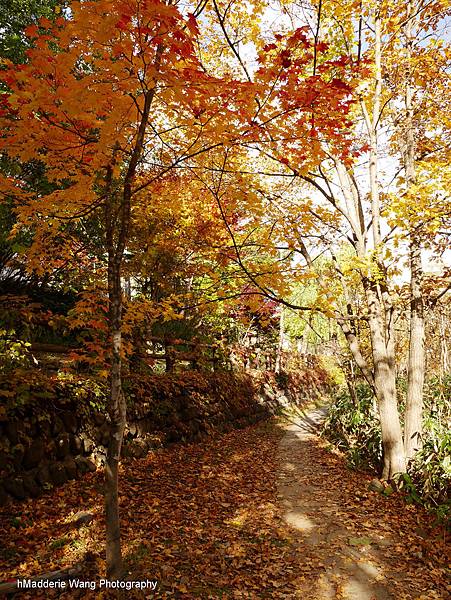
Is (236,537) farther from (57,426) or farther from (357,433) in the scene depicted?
(357,433)

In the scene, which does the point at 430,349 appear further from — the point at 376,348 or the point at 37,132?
the point at 37,132

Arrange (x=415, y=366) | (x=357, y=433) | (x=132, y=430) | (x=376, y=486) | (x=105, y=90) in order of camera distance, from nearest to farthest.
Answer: (x=105, y=90) < (x=376, y=486) < (x=415, y=366) < (x=132, y=430) < (x=357, y=433)

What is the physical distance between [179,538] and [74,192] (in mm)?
4193

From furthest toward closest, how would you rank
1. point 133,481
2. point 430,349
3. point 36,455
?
point 430,349 < point 133,481 < point 36,455

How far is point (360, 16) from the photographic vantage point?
20.7 ft

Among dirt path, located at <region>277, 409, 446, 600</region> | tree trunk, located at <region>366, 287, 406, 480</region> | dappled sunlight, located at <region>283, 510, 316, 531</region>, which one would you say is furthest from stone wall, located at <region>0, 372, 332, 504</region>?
tree trunk, located at <region>366, 287, 406, 480</region>

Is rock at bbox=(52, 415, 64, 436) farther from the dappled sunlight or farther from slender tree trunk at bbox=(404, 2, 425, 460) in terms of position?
slender tree trunk at bbox=(404, 2, 425, 460)

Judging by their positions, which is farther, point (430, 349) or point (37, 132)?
point (430, 349)

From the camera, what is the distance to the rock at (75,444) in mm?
5415

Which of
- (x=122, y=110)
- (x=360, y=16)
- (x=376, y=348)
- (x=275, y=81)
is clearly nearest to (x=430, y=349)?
(x=376, y=348)

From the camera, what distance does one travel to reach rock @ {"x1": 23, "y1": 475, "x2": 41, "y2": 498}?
455 cm

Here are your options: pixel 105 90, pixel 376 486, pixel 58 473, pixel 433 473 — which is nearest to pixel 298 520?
pixel 376 486

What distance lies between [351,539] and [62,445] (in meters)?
4.15

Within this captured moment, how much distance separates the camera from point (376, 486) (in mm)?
6234
